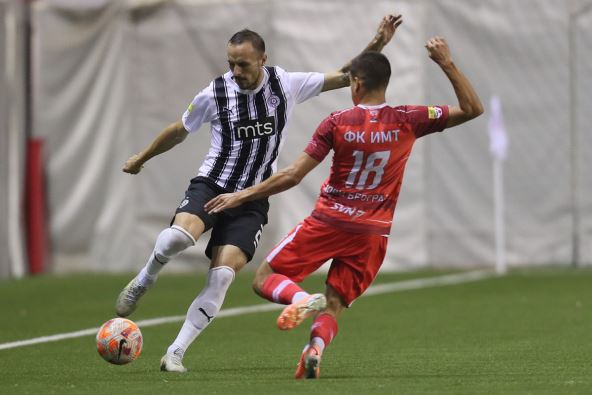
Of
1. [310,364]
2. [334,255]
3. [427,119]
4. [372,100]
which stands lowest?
[310,364]

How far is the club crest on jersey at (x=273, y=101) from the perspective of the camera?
332 inches

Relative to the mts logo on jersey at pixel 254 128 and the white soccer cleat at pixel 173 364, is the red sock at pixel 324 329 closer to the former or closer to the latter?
the white soccer cleat at pixel 173 364

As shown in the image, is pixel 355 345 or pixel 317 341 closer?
pixel 317 341

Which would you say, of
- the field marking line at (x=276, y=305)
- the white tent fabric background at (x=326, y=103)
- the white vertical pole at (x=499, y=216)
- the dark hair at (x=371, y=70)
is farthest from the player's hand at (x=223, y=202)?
the white tent fabric background at (x=326, y=103)

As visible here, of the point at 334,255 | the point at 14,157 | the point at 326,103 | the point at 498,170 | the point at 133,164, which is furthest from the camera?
the point at 326,103

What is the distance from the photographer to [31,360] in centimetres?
888

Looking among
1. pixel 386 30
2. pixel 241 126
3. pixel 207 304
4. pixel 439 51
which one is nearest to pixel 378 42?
pixel 386 30

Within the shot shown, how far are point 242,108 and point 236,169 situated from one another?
0.38m

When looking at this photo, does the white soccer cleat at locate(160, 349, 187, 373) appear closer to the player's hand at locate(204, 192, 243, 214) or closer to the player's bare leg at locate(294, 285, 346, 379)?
the player's bare leg at locate(294, 285, 346, 379)

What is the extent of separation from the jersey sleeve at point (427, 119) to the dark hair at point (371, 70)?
25 cm

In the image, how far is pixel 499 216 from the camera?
1788cm

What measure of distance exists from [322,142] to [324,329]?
40.8 inches

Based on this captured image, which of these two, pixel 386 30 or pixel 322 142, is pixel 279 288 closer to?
pixel 322 142

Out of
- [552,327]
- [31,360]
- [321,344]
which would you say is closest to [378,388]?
[321,344]
